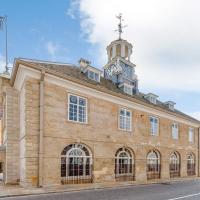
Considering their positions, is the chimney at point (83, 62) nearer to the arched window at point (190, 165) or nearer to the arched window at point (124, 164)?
the arched window at point (124, 164)

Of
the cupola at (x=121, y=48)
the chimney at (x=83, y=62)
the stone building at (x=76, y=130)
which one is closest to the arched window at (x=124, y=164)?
the stone building at (x=76, y=130)

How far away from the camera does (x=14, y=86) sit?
2097 cm

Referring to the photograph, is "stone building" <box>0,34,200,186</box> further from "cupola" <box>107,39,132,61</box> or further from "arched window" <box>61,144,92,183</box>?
"cupola" <box>107,39,132,61</box>

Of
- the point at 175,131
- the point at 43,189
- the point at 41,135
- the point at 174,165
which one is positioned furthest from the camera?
the point at 175,131

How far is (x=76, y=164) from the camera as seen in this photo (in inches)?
740

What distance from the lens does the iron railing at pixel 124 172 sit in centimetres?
2197

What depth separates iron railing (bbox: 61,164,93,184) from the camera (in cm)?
1790

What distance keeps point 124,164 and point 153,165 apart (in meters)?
4.68

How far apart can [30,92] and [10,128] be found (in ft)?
13.6

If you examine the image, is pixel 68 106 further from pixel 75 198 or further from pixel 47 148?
pixel 75 198

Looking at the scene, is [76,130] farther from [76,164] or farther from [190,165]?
[190,165]

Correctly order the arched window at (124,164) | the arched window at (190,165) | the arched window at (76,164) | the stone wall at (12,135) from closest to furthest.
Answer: the arched window at (76,164) → the stone wall at (12,135) → the arched window at (124,164) → the arched window at (190,165)

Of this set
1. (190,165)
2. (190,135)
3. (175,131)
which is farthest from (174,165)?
(190,135)

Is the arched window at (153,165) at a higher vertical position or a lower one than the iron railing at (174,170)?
higher
